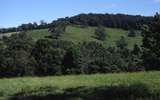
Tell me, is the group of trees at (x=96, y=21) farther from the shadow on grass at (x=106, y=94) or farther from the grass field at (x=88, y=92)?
the shadow on grass at (x=106, y=94)

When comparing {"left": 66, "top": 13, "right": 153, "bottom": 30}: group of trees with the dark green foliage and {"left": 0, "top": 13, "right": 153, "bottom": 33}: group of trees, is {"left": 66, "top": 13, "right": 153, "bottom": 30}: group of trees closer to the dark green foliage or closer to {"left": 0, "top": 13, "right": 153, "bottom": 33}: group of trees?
{"left": 0, "top": 13, "right": 153, "bottom": 33}: group of trees

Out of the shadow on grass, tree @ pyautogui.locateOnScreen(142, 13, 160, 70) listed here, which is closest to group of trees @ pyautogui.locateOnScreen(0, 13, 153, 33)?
tree @ pyautogui.locateOnScreen(142, 13, 160, 70)

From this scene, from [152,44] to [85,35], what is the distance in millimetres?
75616

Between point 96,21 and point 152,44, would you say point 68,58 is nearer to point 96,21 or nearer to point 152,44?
point 152,44

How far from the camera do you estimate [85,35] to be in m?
147

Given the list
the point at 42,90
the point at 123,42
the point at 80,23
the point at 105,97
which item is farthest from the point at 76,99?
the point at 80,23

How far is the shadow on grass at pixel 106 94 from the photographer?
10942 mm

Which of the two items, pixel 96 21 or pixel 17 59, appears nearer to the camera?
pixel 17 59

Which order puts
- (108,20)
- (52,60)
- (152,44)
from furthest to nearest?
(108,20), (52,60), (152,44)

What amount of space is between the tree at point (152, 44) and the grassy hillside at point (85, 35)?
56.2 metres

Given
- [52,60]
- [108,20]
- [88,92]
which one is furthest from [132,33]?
[88,92]

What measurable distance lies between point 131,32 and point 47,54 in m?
67.2

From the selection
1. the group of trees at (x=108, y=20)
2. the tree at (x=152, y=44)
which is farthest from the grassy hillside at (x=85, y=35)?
the tree at (x=152, y=44)

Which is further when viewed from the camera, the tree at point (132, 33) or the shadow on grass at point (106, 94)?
the tree at point (132, 33)
